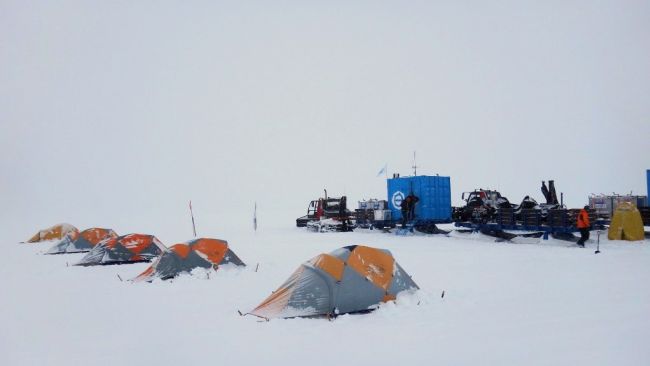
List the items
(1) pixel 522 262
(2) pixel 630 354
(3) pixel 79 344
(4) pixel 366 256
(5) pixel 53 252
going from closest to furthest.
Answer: (2) pixel 630 354
(3) pixel 79 344
(4) pixel 366 256
(1) pixel 522 262
(5) pixel 53 252

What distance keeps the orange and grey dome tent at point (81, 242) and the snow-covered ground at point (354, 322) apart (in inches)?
274

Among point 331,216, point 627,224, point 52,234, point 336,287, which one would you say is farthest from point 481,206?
point 52,234

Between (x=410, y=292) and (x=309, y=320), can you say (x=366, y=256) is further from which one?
(x=309, y=320)

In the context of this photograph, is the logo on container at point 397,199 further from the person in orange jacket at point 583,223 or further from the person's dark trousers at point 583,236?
the person in orange jacket at point 583,223

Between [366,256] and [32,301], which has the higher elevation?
[366,256]

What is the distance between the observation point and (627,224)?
743 inches

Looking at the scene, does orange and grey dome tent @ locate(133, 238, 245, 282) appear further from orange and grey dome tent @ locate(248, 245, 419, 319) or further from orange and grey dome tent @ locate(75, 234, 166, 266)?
orange and grey dome tent @ locate(248, 245, 419, 319)

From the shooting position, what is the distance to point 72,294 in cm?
1138

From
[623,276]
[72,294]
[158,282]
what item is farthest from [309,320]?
[623,276]

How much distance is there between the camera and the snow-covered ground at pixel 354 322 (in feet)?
21.2

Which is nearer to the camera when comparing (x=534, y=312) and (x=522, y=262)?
(x=534, y=312)

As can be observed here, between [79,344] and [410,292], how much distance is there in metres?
6.07

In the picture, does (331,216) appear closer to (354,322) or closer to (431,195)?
(431,195)

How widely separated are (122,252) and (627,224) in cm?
1968
